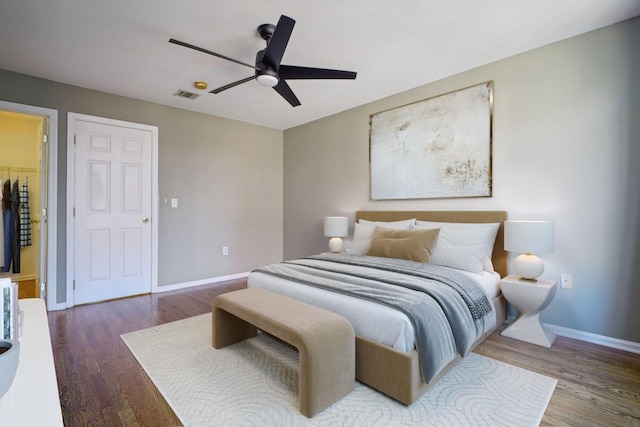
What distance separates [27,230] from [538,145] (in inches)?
272

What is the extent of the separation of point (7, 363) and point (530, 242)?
3.08 meters

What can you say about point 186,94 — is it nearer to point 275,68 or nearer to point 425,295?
point 275,68

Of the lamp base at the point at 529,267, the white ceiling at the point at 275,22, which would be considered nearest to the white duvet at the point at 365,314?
the lamp base at the point at 529,267

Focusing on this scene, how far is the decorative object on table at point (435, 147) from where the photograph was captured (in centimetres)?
319

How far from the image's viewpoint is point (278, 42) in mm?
2158

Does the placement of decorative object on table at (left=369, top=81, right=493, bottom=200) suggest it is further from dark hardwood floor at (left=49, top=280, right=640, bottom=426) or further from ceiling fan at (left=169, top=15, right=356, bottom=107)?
dark hardwood floor at (left=49, top=280, right=640, bottom=426)

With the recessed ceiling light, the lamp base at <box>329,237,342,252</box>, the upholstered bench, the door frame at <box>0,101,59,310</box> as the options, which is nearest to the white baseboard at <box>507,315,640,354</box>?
the upholstered bench

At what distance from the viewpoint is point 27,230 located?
4.87 m

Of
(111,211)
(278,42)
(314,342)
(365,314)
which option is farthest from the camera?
(111,211)

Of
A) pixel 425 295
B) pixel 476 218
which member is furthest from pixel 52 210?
pixel 476 218

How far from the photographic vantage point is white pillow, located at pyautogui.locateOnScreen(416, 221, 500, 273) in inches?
→ 112

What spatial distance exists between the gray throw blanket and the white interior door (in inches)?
84.4

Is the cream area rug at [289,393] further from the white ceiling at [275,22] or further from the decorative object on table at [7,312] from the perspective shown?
the white ceiling at [275,22]

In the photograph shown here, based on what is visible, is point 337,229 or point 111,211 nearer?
point 111,211
